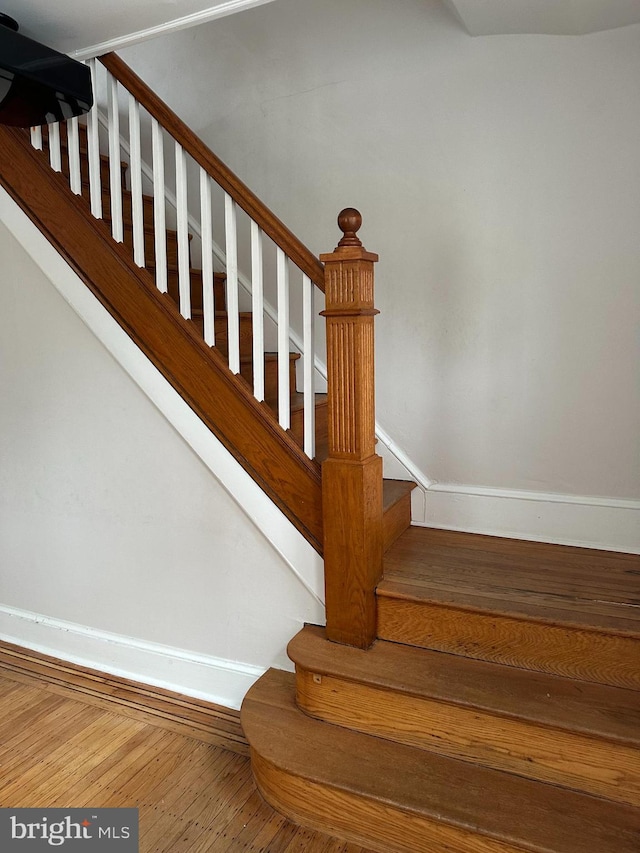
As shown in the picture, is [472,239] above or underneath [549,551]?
above

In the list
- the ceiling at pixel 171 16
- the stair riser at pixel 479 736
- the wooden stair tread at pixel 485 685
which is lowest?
the stair riser at pixel 479 736

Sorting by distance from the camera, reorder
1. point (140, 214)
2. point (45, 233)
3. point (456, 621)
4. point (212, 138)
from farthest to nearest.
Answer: point (212, 138) → point (45, 233) → point (140, 214) → point (456, 621)

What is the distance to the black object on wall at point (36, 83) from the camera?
1885mm

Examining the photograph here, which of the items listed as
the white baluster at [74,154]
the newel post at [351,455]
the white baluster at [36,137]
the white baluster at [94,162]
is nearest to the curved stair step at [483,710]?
the newel post at [351,455]

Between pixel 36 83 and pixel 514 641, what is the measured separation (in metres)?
2.31

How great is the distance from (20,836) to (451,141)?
112 inches

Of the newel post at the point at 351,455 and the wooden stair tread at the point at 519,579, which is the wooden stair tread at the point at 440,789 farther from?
the wooden stair tread at the point at 519,579

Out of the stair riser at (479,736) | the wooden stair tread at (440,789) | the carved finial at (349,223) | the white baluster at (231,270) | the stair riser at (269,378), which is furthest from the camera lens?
the stair riser at (269,378)

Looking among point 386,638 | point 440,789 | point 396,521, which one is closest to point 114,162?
point 396,521

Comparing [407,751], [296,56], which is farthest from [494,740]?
[296,56]

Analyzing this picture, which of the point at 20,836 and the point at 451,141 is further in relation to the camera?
the point at 451,141

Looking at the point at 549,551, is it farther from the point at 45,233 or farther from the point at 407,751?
the point at 45,233

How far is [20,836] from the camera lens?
1.86 m

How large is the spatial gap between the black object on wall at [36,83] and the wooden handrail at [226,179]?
0.15m
